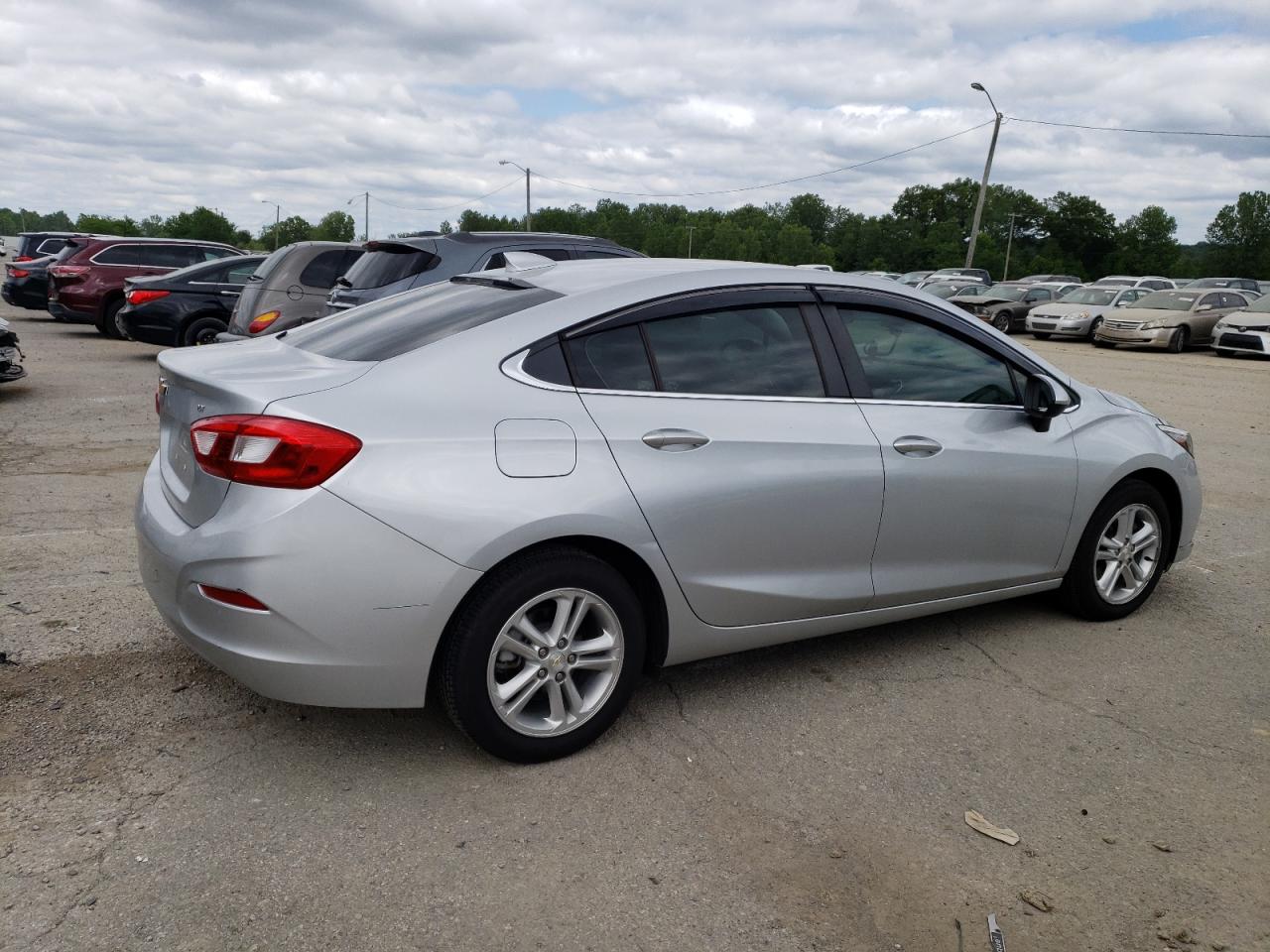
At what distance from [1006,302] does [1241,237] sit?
331 feet

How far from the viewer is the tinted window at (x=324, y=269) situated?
36.9 ft

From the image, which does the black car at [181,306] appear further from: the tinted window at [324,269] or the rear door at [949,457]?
the rear door at [949,457]

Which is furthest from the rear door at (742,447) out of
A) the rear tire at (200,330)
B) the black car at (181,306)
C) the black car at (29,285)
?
the black car at (29,285)

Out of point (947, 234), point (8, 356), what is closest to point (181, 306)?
point (8, 356)

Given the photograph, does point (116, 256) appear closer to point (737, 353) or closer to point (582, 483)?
point (737, 353)

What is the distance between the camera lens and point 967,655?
4438 mm

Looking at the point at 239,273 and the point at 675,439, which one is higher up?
the point at 675,439

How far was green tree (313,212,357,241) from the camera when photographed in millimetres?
114625

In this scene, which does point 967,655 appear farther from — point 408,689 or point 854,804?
point 408,689

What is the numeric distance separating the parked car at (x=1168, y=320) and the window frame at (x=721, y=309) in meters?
22.4

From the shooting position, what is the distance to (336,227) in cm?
11731

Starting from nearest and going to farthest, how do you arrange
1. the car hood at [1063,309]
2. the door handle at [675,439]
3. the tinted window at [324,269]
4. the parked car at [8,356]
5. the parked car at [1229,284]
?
the door handle at [675,439] → the parked car at [8,356] → the tinted window at [324,269] → the car hood at [1063,309] → the parked car at [1229,284]

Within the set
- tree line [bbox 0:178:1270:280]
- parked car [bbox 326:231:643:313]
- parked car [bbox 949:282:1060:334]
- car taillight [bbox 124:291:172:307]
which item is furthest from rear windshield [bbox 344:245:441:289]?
tree line [bbox 0:178:1270:280]

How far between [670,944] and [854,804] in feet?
2.93
